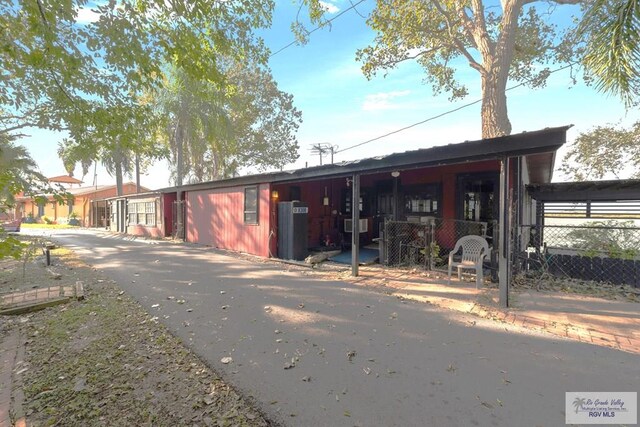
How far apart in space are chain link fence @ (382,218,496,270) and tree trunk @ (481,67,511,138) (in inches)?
205

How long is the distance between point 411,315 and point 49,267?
31.4 feet

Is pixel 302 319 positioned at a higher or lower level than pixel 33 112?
lower

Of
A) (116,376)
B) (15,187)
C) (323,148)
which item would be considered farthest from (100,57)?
(323,148)

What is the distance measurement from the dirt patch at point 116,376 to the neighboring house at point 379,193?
4.73 metres

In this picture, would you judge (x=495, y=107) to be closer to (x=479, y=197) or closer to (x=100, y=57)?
(x=479, y=197)

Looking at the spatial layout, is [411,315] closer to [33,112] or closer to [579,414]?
[579,414]

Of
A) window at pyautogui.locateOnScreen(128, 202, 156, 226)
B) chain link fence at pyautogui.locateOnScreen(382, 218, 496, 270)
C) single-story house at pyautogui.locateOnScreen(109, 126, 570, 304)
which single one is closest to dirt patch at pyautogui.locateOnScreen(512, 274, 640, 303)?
single-story house at pyautogui.locateOnScreen(109, 126, 570, 304)

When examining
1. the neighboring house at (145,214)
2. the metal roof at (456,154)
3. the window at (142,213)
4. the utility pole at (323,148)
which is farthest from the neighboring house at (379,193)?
the utility pole at (323,148)

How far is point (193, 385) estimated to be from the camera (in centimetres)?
283

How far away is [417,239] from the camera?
8.41 meters

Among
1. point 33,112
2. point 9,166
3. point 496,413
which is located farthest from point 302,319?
point 33,112

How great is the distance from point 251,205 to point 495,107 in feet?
31.6

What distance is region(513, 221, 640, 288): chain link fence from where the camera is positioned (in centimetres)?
602

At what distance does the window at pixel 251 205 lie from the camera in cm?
1051
